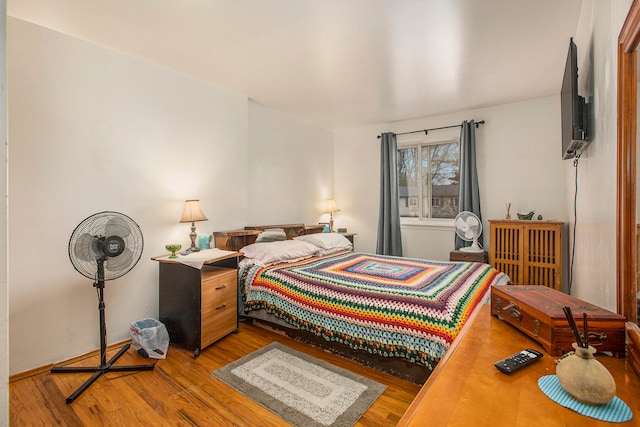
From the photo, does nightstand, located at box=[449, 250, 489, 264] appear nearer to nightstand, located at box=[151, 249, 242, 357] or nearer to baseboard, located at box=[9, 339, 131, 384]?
nightstand, located at box=[151, 249, 242, 357]

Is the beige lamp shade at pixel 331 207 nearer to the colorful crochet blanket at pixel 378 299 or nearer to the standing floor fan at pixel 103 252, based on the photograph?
the colorful crochet blanket at pixel 378 299

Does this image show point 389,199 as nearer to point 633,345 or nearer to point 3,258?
point 633,345

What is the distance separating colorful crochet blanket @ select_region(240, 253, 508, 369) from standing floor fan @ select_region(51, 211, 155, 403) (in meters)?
1.06

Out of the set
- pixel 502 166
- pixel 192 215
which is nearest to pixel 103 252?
pixel 192 215

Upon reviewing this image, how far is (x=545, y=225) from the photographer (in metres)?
3.55

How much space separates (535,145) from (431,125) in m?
1.37

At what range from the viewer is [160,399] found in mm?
1869

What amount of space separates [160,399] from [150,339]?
2.20 feet

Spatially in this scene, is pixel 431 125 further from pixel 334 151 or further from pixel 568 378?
pixel 568 378

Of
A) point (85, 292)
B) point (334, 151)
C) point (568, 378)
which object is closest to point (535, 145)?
point (334, 151)

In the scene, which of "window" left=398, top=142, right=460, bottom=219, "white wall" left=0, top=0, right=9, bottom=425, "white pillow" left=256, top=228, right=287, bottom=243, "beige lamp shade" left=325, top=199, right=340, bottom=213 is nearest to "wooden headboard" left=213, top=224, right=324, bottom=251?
"white pillow" left=256, top=228, right=287, bottom=243

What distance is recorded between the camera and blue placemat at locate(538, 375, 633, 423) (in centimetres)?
63

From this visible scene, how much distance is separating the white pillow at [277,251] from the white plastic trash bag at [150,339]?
103cm

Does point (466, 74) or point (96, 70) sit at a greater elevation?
point (466, 74)
